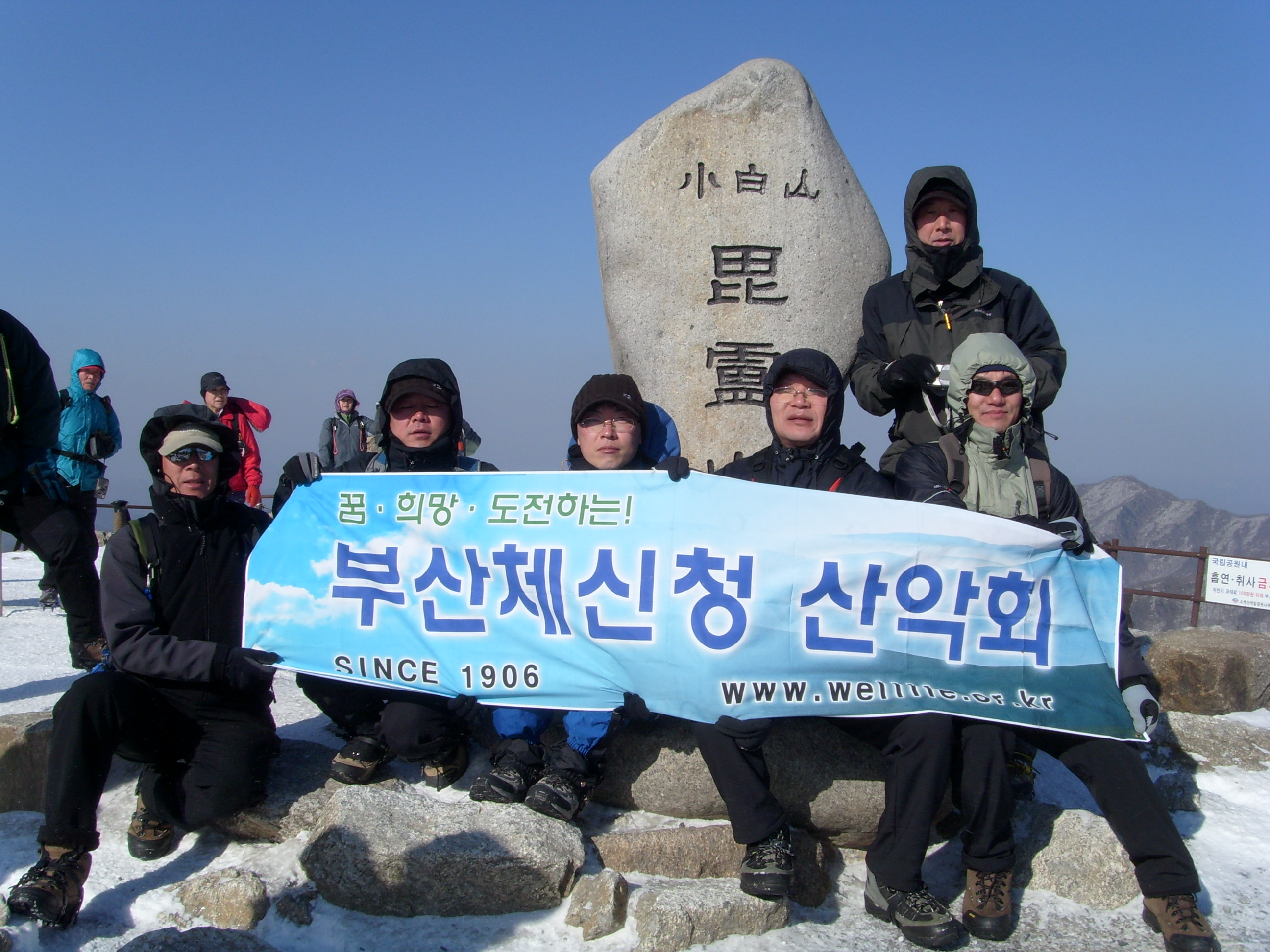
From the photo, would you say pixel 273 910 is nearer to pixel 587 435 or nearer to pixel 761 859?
pixel 761 859

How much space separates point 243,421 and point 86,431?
83.7 inches

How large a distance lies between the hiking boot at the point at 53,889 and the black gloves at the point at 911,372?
12.7ft

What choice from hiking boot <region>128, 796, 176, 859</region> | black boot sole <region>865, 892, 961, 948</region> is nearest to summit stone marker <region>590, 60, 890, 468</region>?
black boot sole <region>865, 892, 961, 948</region>

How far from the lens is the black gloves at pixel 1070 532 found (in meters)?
3.39

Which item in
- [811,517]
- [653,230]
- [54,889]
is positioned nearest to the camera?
[54,889]

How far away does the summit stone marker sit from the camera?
562cm

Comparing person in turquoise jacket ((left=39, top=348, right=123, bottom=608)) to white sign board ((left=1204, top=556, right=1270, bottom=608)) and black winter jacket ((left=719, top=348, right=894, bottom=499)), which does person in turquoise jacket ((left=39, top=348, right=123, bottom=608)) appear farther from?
white sign board ((left=1204, top=556, right=1270, bottom=608))

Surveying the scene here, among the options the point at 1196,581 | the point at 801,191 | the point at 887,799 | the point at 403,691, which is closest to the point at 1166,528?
the point at 1196,581

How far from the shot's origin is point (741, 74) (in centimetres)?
573

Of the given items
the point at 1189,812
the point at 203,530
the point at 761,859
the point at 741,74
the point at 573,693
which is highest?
the point at 741,74

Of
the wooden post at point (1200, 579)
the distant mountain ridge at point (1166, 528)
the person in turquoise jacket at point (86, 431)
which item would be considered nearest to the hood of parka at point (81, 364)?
the person in turquoise jacket at point (86, 431)

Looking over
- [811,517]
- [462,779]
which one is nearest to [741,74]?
[811,517]

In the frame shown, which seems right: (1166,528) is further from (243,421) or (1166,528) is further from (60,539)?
(60,539)

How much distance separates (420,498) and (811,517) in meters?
1.63
